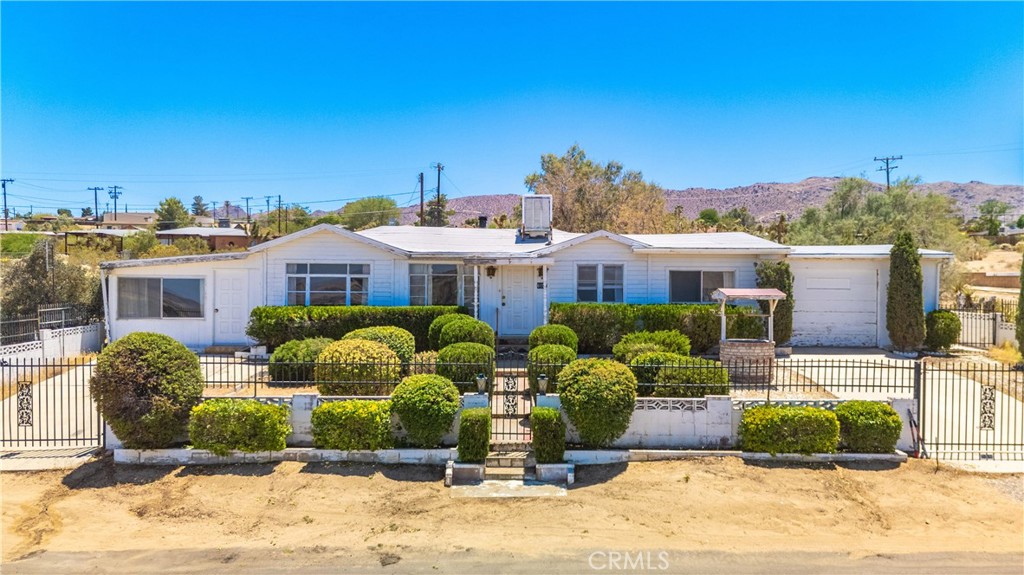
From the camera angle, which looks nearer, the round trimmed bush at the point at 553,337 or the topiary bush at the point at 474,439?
the topiary bush at the point at 474,439

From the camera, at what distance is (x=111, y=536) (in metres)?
7.93

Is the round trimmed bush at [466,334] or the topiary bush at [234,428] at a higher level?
the round trimmed bush at [466,334]

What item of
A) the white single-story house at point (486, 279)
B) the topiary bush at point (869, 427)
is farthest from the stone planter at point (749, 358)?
the white single-story house at point (486, 279)

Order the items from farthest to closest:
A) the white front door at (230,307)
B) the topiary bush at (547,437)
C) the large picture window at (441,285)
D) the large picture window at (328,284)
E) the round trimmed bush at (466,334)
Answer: the large picture window at (441,285)
the large picture window at (328,284)
the white front door at (230,307)
the round trimmed bush at (466,334)
the topiary bush at (547,437)

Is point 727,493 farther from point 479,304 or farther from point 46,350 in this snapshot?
point 46,350

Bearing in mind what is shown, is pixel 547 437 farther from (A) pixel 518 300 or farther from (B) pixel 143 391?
(A) pixel 518 300

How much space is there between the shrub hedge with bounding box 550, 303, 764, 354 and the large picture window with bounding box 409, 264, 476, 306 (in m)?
3.52

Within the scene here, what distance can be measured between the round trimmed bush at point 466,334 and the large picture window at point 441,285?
14.2ft

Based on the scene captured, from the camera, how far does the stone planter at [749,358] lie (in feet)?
46.9

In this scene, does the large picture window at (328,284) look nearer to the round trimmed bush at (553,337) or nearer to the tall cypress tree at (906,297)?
the round trimmed bush at (553,337)

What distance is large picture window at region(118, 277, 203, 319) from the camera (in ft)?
61.4

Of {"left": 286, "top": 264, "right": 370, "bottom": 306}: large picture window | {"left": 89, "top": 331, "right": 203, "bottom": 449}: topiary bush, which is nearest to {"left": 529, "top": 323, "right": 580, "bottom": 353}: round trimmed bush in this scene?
{"left": 286, "top": 264, "right": 370, "bottom": 306}: large picture window

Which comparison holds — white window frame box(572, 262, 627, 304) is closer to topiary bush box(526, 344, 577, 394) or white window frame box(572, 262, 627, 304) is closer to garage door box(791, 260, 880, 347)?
garage door box(791, 260, 880, 347)

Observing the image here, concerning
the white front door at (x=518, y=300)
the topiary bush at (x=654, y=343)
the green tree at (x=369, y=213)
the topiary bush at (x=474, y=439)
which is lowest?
the topiary bush at (x=474, y=439)
